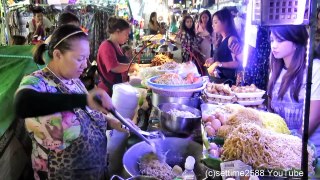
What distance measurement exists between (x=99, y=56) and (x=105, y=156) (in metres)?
2.34

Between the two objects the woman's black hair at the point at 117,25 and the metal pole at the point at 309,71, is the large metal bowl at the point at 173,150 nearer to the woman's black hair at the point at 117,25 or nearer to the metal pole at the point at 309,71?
the metal pole at the point at 309,71

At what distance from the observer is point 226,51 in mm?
4902

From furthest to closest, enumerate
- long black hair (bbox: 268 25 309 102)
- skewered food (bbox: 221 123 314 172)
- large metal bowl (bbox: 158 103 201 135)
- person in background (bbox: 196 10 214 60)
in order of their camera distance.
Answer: person in background (bbox: 196 10 214 60) → long black hair (bbox: 268 25 309 102) → large metal bowl (bbox: 158 103 201 135) → skewered food (bbox: 221 123 314 172)

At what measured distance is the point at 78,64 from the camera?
1973mm

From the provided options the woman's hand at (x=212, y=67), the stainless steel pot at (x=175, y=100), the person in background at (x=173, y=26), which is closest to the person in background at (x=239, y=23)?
the woman's hand at (x=212, y=67)

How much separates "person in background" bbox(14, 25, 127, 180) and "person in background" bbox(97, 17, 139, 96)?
2083mm

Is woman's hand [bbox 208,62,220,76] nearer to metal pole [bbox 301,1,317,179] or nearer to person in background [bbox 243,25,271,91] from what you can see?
person in background [bbox 243,25,271,91]

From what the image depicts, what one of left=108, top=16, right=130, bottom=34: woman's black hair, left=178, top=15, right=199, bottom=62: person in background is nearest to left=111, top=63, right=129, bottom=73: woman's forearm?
left=108, top=16, right=130, bottom=34: woman's black hair

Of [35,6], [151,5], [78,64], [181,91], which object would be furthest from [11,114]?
[151,5]

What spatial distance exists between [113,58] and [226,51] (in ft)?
6.31

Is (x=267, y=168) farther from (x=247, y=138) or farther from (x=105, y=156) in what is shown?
(x=105, y=156)

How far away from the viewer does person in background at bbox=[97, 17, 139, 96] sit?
414 centimetres

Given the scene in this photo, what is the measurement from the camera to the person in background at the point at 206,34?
685 centimetres

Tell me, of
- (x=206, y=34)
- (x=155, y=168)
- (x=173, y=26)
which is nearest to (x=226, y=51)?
(x=206, y=34)
